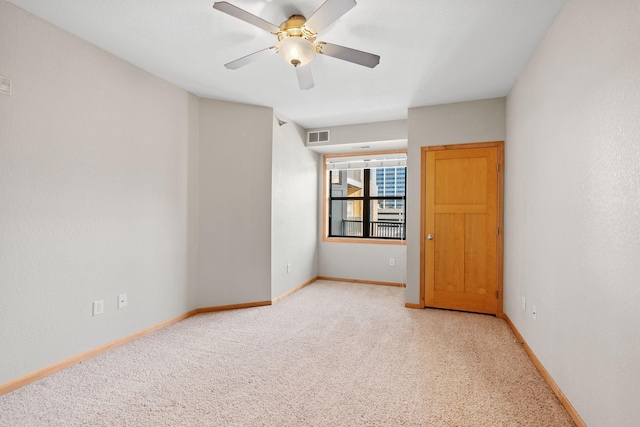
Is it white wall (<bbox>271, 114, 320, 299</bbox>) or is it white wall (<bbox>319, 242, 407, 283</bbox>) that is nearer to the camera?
white wall (<bbox>271, 114, 320, 299</bbox>)

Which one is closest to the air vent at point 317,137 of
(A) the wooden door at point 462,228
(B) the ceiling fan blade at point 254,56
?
(A) the wooden door at point 462,228

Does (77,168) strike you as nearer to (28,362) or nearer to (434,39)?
(28,362)

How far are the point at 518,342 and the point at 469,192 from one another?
1.63m

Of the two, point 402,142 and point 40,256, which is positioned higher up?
point 402,142

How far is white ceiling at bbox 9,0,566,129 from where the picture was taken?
6.66ft

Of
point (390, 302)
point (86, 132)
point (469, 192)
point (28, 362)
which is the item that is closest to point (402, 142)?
point (469, 192)

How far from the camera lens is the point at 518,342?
2.84m

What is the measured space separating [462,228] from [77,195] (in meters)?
3.75

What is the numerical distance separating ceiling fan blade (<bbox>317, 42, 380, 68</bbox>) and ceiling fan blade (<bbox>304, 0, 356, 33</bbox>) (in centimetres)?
19

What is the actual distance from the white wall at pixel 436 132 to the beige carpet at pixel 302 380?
853 millimetres

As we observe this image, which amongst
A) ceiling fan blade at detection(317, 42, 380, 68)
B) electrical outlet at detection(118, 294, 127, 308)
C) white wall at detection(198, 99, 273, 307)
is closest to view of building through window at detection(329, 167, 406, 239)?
white wall at detection(198, 99, 273, 307)

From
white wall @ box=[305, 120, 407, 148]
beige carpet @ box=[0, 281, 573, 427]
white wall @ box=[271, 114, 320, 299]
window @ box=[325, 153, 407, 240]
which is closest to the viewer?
beige carpet @ box=[0, 281, 573, 427]

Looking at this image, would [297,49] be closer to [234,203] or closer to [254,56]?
[254,56]

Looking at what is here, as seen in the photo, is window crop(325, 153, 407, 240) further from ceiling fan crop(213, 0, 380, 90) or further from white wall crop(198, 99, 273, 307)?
ceiling fan crop(213, 0, 380, 90)
